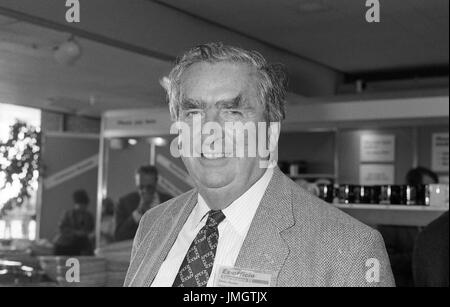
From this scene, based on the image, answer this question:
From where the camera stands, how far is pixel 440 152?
6.46 m

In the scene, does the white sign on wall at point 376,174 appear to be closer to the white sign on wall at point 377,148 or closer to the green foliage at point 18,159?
the white sign on wall at point 377,148

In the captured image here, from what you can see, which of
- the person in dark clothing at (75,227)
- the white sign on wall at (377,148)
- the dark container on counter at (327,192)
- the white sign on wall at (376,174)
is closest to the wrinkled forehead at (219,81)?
the dark container on counter at (327,192)

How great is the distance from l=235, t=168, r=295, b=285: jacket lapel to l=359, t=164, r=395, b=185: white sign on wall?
5.52 metres

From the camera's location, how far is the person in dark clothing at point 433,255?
93.3 inches

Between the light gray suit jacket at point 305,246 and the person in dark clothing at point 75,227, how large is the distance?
412cm

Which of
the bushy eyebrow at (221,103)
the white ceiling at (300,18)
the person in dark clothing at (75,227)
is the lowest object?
the person in dark clothing at (75,227)

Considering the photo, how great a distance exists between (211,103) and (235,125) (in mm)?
42

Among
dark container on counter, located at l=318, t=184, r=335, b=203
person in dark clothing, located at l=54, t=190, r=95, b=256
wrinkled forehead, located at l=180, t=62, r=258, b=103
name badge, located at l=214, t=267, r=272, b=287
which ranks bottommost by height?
person in dark clothing, located at l=54, t=190, r=95, b=256

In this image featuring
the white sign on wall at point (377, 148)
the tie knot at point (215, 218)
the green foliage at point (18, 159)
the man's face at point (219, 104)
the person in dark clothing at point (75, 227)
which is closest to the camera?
the man's face at point (219, 104)

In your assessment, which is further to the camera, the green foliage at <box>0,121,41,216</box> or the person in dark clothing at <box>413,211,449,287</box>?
the person in dark clothing at <box>413,211,449,287</box>

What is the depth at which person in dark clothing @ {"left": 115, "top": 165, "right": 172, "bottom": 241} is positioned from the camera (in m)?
1.19

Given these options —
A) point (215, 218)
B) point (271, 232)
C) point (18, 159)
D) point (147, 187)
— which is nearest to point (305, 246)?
point (271, 232)

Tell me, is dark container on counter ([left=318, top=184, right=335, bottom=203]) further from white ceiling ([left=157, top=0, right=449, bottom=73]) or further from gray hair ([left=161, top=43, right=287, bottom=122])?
gray hair ([left=161, top=43, right=287, bottom=122])

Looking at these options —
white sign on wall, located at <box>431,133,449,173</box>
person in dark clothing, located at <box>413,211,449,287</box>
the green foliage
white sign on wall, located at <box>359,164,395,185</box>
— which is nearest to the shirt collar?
the green foliage
